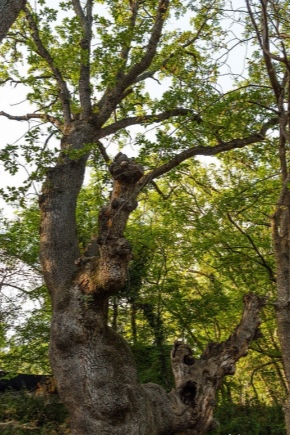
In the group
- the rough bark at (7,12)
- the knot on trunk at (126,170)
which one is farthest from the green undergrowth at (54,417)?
the rough bark at (7,12)

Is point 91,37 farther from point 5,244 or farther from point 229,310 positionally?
point 229,310

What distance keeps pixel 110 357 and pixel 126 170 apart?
2434mm

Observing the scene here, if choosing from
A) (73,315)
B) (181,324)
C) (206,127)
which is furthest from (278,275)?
(181,324)

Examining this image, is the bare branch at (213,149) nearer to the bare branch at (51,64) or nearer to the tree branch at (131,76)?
the tree branch at (131,76)

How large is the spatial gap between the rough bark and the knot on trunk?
85.3 inches

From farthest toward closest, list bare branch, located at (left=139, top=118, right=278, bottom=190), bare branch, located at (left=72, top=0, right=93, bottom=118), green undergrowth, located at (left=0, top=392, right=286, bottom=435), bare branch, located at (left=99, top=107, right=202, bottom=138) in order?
bare branch, located at (left=99, top=107, right=202, bottom=138)
bare branch, located at (left=72, top=0, right=93, bottom=118)
bare branch, located at (left=139, top=118, right=278, bottom=190)
green undergrowth, located at (left=0, top=392, right=286, bottom=435)

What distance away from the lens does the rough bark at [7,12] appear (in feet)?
16.8

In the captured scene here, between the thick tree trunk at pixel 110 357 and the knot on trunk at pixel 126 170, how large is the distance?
1 cm

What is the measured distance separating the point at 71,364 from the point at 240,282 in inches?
374

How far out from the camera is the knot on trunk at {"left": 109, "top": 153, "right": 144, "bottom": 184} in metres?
6.65

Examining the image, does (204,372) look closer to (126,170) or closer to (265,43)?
(126,170)

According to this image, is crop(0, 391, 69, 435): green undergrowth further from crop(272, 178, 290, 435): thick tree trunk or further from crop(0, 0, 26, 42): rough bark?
crop(0, 0, 26, 42): rough bark

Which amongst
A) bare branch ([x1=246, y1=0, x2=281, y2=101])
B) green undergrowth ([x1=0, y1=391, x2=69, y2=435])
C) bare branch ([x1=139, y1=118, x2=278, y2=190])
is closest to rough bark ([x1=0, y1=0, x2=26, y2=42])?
bare branch ([x1=246, y1=0, x2=281, y2=101])

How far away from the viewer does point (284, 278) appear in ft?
28.7
